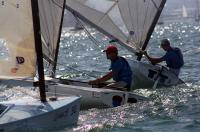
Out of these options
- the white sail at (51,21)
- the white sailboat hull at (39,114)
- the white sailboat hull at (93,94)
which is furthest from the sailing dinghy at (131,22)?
the white sailboat hull at (39,114)

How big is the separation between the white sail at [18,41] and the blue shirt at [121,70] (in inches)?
92.6

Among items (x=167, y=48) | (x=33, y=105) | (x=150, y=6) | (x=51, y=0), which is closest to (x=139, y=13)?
(x=150, y=6)

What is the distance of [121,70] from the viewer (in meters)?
12.1

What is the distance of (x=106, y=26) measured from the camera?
16.1 meters

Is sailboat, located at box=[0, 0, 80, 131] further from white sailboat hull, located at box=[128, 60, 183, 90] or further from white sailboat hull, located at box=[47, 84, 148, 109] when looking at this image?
white sailboat hull, located at box=[128, 60, 183, 90]

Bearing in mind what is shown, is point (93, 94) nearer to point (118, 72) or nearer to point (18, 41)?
point (118, 72)

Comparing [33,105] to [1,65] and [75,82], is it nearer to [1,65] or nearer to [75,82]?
[1,65]

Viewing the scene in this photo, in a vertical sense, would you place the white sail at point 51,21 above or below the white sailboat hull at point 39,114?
above

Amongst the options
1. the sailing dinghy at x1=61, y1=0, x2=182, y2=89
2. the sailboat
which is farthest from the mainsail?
the sailing dinghy at x1=61, y1=0, x2=182, y2=89

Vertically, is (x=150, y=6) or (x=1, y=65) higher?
(x=150, y=6)

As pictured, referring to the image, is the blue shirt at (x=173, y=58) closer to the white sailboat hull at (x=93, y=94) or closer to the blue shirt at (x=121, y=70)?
the blue shirt at (x=121, y=70)

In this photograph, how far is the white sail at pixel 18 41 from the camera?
1000 centimetres

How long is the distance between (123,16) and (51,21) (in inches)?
146

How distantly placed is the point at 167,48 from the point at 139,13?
6.08 ft
